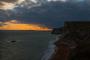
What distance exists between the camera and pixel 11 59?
192 ft

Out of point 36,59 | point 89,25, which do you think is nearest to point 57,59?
point 89,25

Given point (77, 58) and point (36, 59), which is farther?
point (36, 59)

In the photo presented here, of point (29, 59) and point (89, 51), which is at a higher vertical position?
point (89, 51)

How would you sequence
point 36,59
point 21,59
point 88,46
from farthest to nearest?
1. point 21,59
2. point 36,59
3. point 88,46

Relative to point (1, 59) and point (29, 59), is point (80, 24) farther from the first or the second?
point (1, 59)

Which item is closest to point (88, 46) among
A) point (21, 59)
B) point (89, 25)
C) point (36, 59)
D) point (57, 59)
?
point (57, 59)

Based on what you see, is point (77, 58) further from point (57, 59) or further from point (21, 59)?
point (21, 59)

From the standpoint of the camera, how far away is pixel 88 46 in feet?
52.5

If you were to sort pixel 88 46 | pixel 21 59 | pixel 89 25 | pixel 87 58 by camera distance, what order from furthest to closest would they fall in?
1. pixel 21 59
2. pixel 89 25
3. pixel 88 46
4. pixel 87 58

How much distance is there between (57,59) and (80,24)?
88.7 feet

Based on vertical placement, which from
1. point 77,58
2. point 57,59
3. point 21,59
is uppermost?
point 77,58

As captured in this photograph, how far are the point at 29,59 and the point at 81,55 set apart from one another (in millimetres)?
41104

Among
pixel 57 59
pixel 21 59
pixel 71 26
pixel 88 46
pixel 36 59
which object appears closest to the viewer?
pixel 88 46

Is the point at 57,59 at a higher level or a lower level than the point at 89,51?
lower
